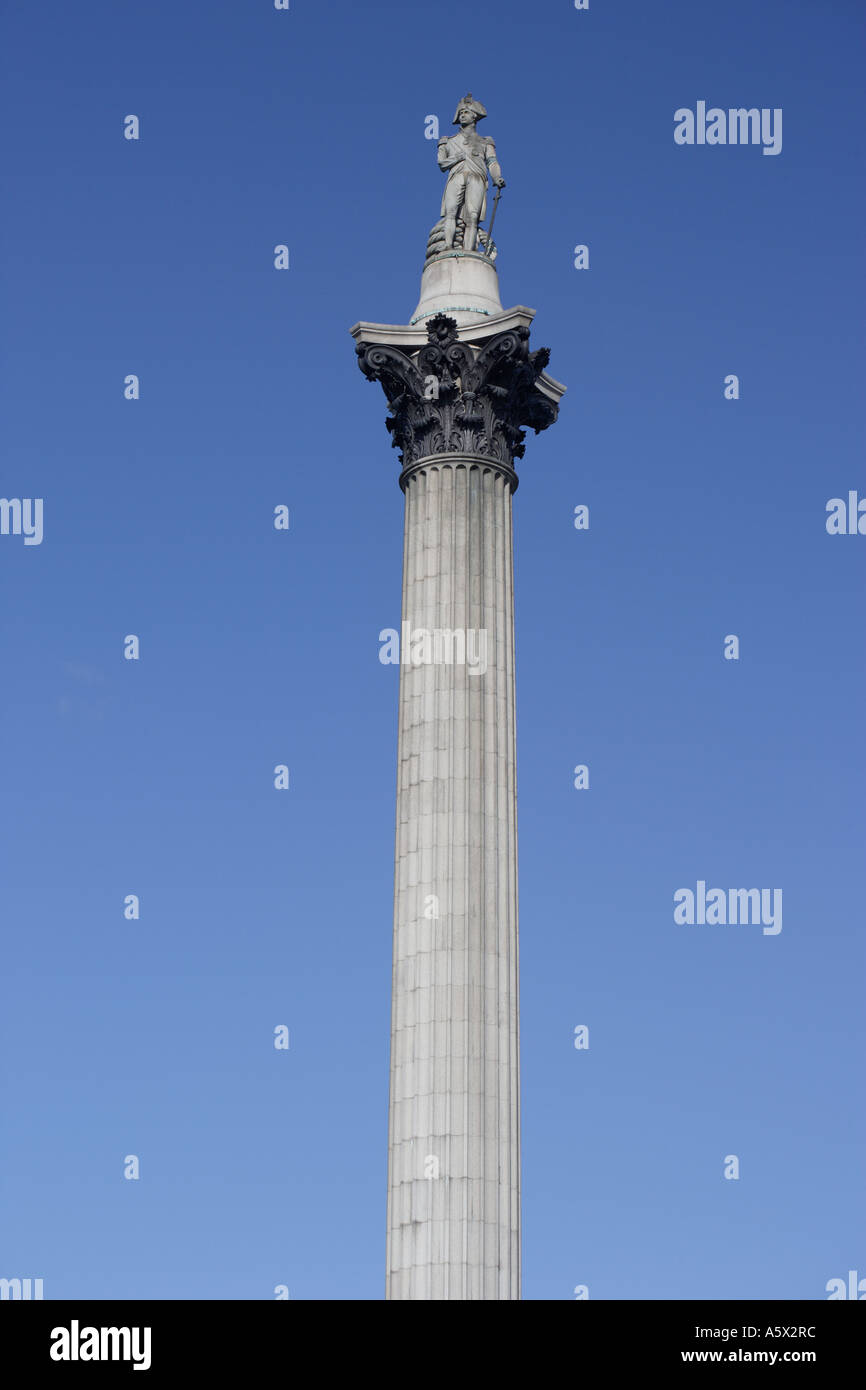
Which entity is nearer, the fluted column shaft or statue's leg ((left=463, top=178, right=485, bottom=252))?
the fluted column shaft

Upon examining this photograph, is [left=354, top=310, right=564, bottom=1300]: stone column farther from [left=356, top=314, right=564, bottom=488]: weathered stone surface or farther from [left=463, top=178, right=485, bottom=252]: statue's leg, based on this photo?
[left=463, top=178, right=485, bottom=252]: statue's leg

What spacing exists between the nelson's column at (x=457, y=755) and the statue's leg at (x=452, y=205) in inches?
1.6

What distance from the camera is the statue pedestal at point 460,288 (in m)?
52.0

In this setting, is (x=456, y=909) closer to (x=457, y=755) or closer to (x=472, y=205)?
(x=457, y=755)

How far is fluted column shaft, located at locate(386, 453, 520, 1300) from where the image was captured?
43.4 meters

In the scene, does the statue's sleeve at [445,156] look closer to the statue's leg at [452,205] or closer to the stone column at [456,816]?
the statue's leg at [452,205]

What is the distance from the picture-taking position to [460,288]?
5262cm

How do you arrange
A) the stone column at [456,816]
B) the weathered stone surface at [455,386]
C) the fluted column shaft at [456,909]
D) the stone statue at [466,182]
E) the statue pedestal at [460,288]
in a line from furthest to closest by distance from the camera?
1. the stone statue at [466,182]
2. the statue pedestal at [460,288]
3. the weathered stone surface at [455,386]
4. the stone column at [456,816]
5. the fluted column shaft at [456,909]

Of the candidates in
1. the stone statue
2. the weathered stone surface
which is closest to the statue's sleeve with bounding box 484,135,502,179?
the stone statue

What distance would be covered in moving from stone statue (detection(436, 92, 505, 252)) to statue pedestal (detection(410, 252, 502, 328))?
0.63m

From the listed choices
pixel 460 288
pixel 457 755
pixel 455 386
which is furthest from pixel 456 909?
pixel 460 288

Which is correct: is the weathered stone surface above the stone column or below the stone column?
above

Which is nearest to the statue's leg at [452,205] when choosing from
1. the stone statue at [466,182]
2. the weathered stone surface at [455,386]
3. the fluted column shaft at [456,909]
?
the stone statue at [466,182]
